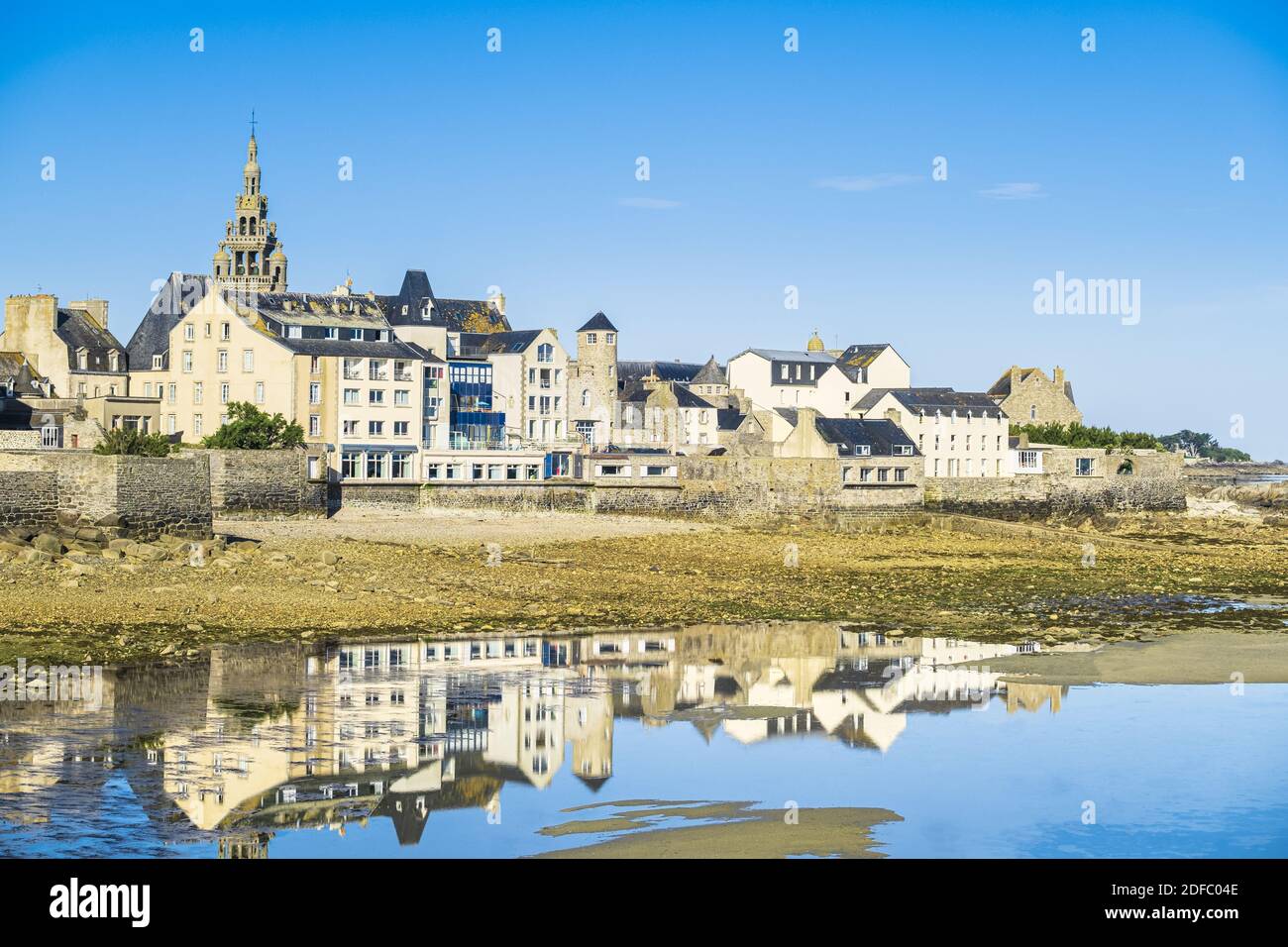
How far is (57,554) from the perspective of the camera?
35.3 metres

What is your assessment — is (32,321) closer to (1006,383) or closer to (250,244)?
(250,244)

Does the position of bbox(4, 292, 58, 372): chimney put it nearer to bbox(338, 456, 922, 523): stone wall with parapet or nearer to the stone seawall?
bbox(338, 456, 922, 523): stone wall with parapet

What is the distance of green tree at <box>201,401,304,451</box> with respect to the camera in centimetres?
5300

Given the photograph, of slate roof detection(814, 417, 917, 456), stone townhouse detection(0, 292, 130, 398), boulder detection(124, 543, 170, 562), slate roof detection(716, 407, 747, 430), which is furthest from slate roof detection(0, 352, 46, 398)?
slate roof detection(716, 407, 747, 430)

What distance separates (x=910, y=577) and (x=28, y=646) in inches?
949

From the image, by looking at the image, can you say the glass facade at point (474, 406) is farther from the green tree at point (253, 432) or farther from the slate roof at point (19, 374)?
the slate roof at point (19, 374)

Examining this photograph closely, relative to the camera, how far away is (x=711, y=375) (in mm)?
93938

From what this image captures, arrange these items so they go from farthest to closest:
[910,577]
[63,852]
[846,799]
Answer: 1. [910,577]
2. [846,799]
3. [63,852]

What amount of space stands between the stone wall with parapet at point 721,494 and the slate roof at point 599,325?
19.0 m

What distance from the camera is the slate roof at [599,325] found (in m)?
82.6
